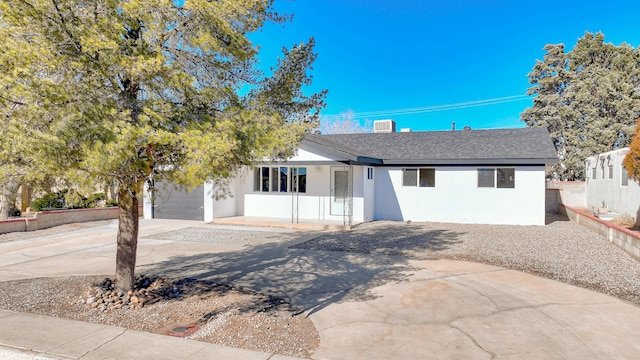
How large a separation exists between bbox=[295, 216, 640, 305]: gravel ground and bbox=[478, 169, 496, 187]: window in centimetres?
176

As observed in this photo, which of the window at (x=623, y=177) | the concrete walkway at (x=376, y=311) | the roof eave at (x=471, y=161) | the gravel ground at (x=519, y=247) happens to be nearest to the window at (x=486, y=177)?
the roof eave at (x=471, y=161)

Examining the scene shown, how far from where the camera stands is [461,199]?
1558 cm

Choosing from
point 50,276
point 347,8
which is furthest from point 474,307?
point 347,8

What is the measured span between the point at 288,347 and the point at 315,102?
3865mm

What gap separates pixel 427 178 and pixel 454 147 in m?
1.99

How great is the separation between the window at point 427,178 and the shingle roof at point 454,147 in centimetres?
52

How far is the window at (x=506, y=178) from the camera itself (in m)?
14.9

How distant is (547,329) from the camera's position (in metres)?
4.82

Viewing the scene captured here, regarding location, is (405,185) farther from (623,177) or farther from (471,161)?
(623,177)

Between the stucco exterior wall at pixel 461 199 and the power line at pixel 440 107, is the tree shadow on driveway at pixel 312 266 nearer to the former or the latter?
the stucco exterior wall at pixel 461 199

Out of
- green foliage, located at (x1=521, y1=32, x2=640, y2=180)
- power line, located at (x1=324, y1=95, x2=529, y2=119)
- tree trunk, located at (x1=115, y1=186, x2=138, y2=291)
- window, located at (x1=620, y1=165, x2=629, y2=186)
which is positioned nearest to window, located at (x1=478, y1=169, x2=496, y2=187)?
window, located at (x1=620, y1=165, x2=629, y2=186)

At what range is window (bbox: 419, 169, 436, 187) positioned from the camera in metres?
16.1

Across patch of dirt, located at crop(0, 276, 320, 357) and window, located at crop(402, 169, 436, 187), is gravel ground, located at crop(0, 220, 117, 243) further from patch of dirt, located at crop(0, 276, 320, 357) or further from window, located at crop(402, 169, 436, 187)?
window, located at crop(402, 169, 436, 187)

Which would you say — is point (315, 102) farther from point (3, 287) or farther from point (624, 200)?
point (624, 200)
